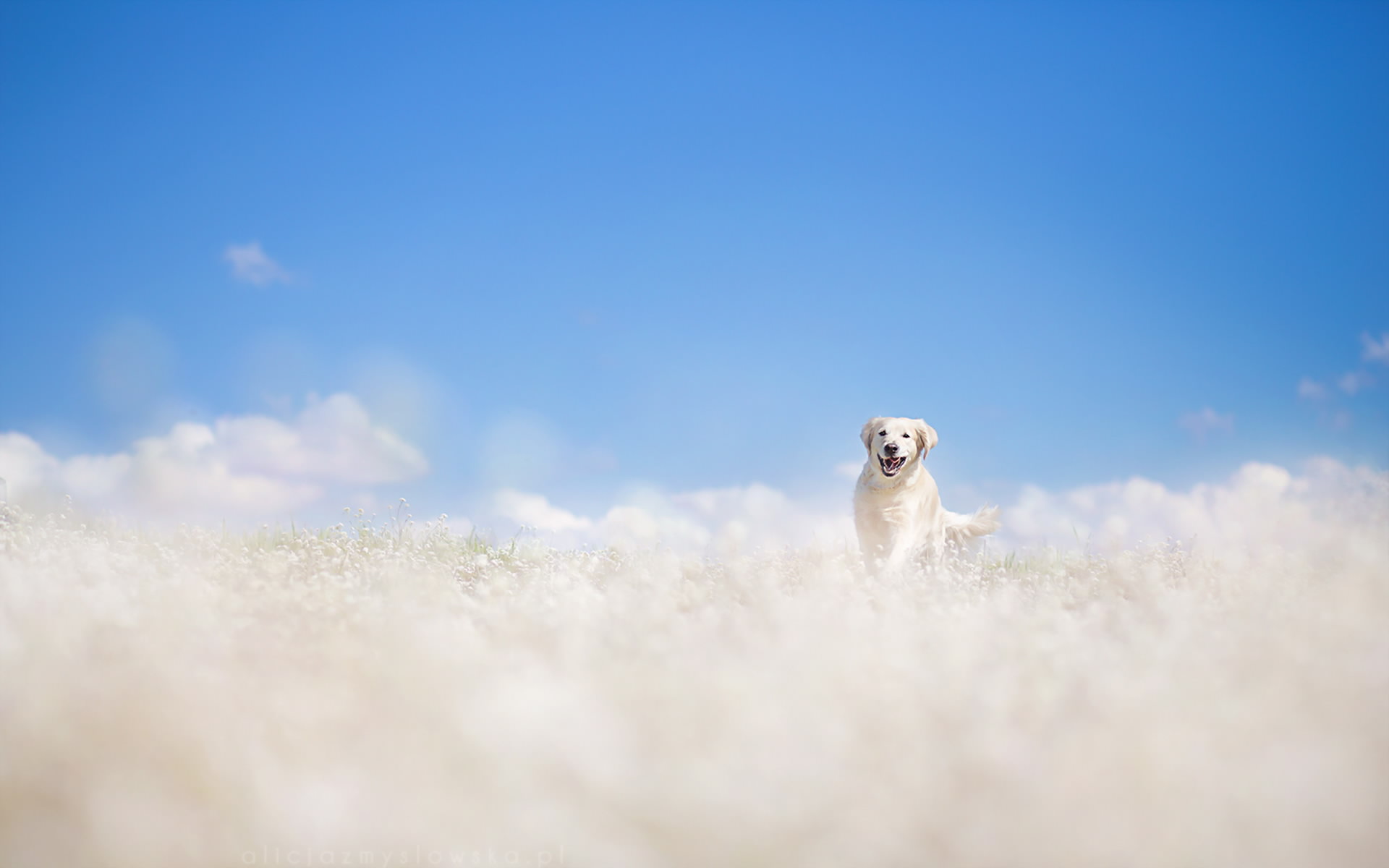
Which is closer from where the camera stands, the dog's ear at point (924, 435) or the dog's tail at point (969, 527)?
the dog's ear at point (924, 435)

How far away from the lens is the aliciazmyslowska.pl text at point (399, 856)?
2.26 metres

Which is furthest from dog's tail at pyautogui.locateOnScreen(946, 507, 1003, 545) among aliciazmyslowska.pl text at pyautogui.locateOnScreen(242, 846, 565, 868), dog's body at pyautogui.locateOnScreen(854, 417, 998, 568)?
aliciazmyslowska.pl text at pyautogui.locateOnScreen(242, 846, 565, 868)

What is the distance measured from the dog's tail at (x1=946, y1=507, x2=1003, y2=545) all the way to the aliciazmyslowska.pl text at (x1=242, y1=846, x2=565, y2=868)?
10.3m

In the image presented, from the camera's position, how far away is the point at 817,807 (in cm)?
229

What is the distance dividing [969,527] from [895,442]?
114 inches

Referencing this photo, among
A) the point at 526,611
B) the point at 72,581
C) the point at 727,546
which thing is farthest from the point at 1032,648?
the point at 72,581

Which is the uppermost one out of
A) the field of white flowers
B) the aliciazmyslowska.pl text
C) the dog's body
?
the dog's body

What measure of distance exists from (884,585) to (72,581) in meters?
5.57

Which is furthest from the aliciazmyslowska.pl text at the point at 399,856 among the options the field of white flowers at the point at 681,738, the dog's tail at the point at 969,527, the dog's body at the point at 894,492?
the dog's tail at the point at 969,527

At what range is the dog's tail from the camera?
1175cm

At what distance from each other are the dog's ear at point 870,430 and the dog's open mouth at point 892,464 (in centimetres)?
38

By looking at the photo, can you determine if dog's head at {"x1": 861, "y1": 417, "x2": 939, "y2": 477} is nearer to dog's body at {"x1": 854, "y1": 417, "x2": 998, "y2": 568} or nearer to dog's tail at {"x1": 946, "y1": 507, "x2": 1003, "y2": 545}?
dog's body at {"x1": 854, "y1": 417, "x2": 998, "y2": 568}

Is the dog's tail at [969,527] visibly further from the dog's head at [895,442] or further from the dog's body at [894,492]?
the dog's head at [895,442]

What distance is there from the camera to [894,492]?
10.0 metres
